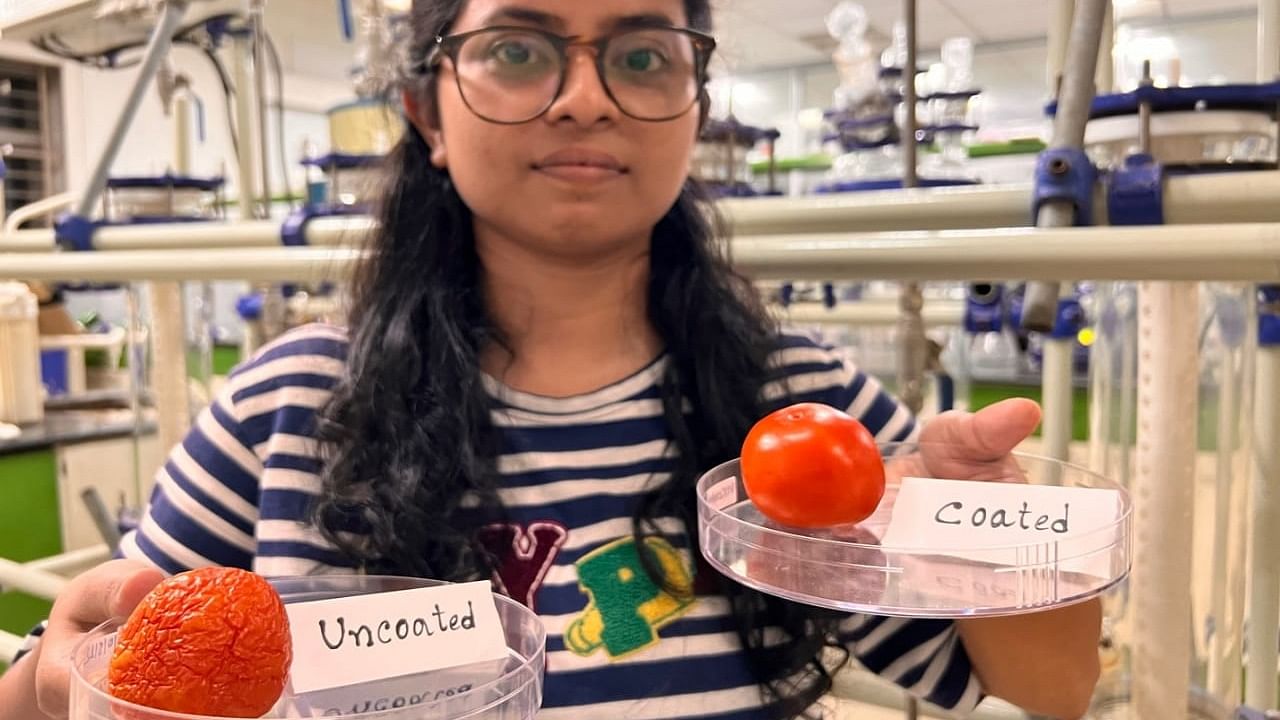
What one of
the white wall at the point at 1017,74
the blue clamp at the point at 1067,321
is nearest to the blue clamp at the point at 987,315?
the blue clamp at the point at 1067,321

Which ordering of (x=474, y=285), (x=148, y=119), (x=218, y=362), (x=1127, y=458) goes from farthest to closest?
(x=148, y=119), (x=218, y=362), (x=1127, y=458), (x=474, y=285)

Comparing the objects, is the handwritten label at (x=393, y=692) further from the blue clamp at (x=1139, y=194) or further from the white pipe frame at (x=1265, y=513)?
the white pipe frame at (x=1265, y=513)

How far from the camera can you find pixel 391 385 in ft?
2.57

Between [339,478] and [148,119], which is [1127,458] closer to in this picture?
[339,478]

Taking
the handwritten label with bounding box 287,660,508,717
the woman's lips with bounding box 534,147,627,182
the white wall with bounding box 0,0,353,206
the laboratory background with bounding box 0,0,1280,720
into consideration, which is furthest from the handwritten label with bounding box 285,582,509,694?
the white wall with bounding box 0,0,353,206

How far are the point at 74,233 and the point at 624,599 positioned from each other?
37.5 inches

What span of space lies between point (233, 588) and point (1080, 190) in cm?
53

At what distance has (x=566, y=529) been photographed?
75cm

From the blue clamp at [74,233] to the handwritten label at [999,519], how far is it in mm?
1166

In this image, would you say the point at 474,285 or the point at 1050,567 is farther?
the point at 474,285

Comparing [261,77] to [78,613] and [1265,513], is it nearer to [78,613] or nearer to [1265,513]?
[78,613]

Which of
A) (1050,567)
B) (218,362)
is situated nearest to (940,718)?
(1050,567)

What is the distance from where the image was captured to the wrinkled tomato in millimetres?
352

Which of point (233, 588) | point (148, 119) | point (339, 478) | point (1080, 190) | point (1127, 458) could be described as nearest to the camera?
point (233, 588)
